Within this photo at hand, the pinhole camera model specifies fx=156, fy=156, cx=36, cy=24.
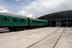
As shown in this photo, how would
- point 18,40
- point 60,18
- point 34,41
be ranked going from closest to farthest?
point 34,41, point 18,40, point 60,18

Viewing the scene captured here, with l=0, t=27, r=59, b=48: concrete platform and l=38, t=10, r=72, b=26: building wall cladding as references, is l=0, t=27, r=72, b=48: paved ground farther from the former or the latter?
l=38, t=10, r=72, b=26: building wall cladding

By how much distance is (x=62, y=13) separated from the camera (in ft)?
306

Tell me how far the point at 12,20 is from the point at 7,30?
3046 mm

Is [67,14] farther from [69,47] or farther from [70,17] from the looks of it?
[69,47]

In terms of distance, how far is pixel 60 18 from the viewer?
92688 mm

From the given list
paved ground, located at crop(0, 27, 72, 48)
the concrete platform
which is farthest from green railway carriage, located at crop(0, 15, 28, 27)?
paved ground, located at crop(0, 27, 72, 48)

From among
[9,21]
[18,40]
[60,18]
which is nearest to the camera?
[18,40]

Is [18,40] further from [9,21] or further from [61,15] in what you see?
[61,15]

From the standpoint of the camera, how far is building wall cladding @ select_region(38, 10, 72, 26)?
91.2 meters

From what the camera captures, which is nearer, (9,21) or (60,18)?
(9,21)

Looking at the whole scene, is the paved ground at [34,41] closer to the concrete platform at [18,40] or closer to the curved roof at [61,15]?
the concrete platform at [18,40]

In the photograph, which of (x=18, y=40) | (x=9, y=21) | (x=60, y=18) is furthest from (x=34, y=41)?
(x=60, y=18)

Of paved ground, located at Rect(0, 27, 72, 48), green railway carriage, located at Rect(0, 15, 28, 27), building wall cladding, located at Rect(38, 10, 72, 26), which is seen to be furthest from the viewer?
building wall cladding, located at Rect(38, 10, 72, 26)

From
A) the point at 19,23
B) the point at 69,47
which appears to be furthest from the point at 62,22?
the point at 69,47
